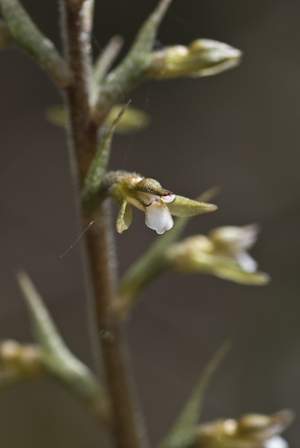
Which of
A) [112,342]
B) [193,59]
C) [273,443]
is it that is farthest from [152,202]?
[273,443]

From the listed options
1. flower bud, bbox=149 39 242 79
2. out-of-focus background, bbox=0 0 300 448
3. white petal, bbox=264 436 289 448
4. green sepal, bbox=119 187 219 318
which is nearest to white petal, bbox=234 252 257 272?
green sepal, bbox=119 187 219 318

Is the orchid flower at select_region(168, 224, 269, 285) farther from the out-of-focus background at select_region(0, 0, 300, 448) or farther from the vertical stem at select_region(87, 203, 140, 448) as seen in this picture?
the out-of-focus background at select_region(0, 0, 300, 448)

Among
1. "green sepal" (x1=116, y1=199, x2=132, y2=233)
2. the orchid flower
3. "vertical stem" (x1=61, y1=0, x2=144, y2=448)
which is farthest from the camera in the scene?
the orchid flower

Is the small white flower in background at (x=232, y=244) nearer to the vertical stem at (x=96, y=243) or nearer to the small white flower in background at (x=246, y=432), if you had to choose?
the vertical stem at (x=96, y=243)

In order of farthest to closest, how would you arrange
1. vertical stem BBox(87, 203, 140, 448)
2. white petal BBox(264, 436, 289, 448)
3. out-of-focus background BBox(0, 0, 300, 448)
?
out-of-focus background BBox(0, 0, 300, 448) < white petal BBox(264, 436, 289, 448) < vertical stem BBox(87, 203, 140, 448)

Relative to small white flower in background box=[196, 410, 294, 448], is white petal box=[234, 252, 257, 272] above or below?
above

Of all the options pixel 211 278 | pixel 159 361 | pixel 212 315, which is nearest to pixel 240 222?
pixel 211 278

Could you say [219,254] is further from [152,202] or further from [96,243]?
[152,202]
